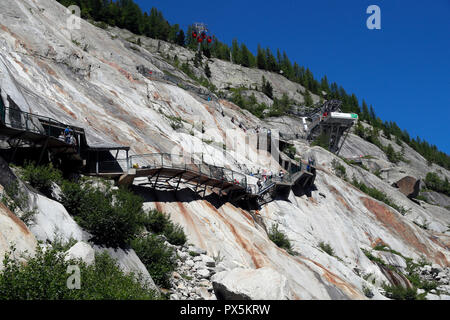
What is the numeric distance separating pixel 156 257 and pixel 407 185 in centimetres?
5065

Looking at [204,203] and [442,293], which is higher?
[204,203]

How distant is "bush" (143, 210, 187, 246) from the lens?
2064 cm

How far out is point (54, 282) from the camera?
10938 millimetres

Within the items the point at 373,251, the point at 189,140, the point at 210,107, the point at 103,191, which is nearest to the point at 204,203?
the point at 103,191

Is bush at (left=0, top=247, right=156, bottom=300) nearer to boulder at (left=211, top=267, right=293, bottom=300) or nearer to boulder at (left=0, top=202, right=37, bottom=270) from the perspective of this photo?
boulder at (left=0, top=202, right=37, bottom=270)

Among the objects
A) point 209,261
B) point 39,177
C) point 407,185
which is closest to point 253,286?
point 209,261

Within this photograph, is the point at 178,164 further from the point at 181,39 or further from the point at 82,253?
the point at 181,39

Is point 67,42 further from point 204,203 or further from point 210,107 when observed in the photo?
point 204,203

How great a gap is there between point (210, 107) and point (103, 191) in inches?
1109

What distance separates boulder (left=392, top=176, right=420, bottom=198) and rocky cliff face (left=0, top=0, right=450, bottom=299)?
5749 mm

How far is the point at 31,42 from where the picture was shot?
111ft

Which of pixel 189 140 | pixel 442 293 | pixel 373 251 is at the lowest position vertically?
pixel 442 293

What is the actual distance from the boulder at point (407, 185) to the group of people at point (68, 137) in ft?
164

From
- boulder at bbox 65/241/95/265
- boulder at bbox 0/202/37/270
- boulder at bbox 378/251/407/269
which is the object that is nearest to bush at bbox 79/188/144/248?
boulder at bbox 65/241/95/265
